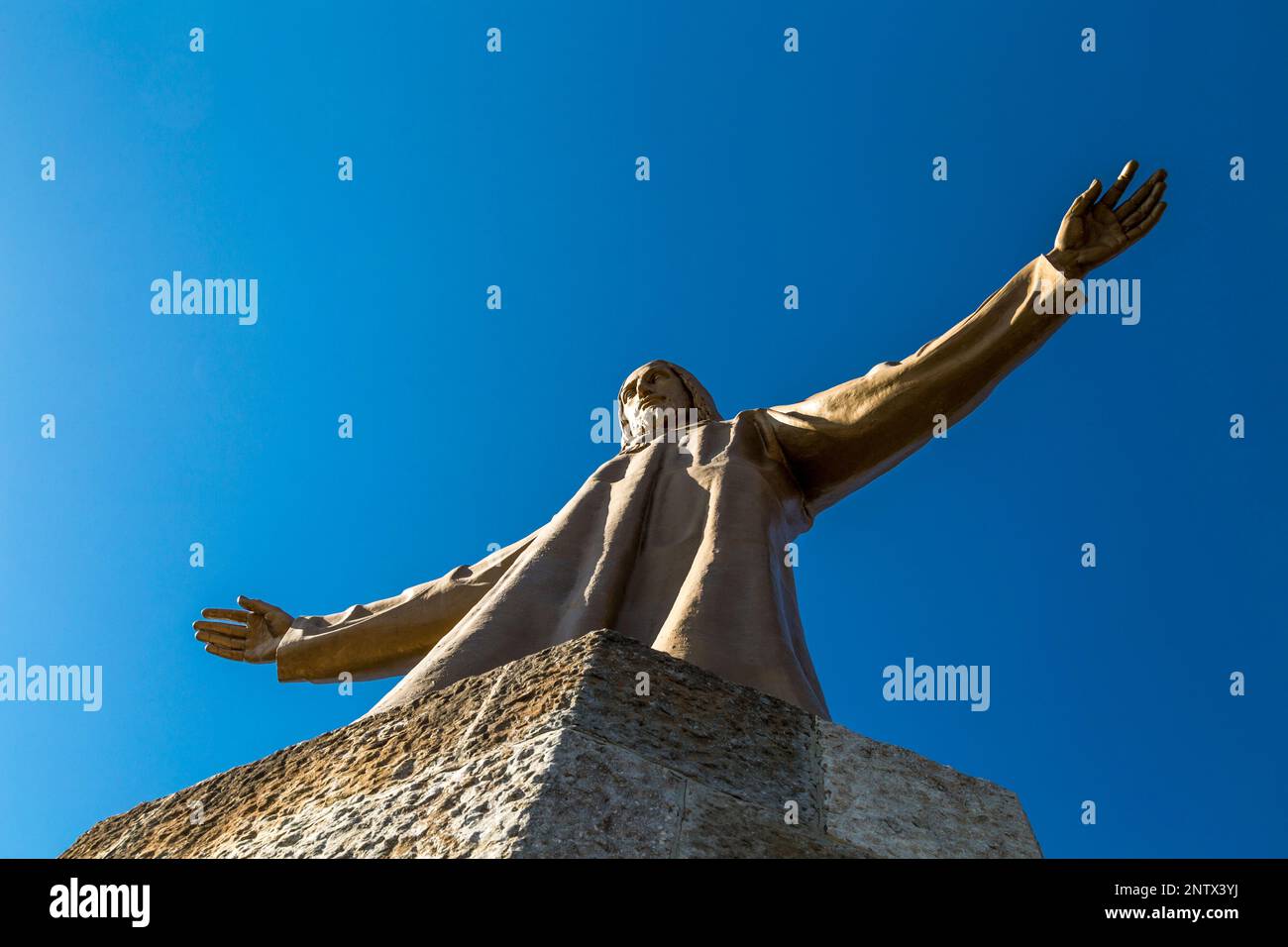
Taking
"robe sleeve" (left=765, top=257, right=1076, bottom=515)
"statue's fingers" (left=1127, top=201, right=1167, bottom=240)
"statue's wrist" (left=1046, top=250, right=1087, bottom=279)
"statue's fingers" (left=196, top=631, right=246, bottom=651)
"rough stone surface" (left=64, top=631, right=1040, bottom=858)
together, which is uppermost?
"statue's fingers" (left=1127, top=201, right=1167, bottom=240)

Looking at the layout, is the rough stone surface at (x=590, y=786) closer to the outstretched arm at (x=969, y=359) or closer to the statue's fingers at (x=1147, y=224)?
the outstretched arm at (x=969, y=359)

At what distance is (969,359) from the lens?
19.4 feet

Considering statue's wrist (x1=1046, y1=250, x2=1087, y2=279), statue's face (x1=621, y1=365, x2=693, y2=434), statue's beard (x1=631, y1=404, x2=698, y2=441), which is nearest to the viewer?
statue's wrist (x1=1046, y1=250, x2=1087, y2=279)

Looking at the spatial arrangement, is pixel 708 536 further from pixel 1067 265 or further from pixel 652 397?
pixel 652 397

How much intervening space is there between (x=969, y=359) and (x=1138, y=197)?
1.00 m

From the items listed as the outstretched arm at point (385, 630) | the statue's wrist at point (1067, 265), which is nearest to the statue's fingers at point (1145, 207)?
the statue's wrist at point (1067, 265)

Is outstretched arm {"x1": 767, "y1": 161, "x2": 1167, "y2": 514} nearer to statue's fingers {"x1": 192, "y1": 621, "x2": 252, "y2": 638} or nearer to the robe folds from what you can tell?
the robe folds

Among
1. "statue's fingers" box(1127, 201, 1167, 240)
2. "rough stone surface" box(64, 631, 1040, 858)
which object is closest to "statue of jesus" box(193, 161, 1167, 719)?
"statue's fingers" box(1127, 201, 1167, 240)

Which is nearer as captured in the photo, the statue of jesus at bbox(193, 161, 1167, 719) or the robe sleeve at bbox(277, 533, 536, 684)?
the statue of jesus at bbox(193, 161, 1167, 719)

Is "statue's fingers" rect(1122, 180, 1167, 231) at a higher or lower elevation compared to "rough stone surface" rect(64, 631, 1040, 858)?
higher

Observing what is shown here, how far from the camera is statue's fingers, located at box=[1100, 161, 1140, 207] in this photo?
5.93 meters

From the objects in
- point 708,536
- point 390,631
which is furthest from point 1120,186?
point 390,631
